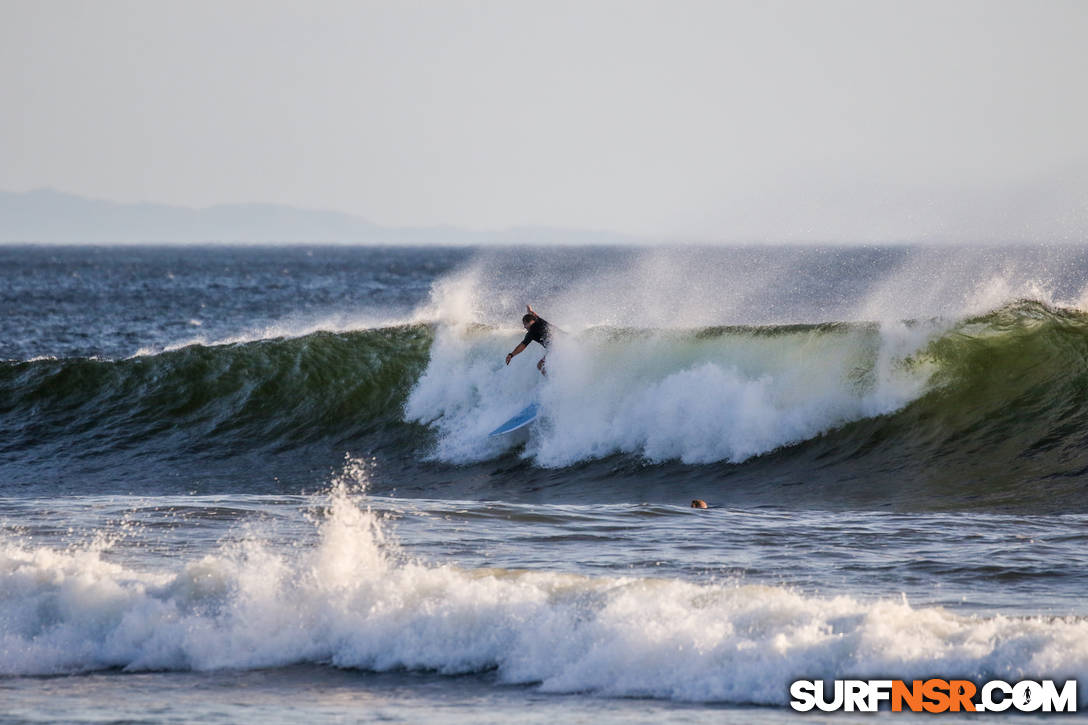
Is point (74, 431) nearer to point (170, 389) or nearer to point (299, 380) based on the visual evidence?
point (170, 389)

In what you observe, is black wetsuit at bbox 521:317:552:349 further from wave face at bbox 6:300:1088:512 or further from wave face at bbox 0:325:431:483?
wave face at bbox 0:325:431:483

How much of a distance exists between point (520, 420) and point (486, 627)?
931cm

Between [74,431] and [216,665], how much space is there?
1303cm

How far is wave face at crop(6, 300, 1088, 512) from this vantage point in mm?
15156

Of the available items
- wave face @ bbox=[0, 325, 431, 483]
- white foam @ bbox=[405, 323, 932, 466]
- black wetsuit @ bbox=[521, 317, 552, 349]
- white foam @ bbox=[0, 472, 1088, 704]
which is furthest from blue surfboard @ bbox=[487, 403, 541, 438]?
white foam @ bbox=[0, 472, 1088, 704]

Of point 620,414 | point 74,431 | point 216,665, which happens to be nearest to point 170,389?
point 74,431

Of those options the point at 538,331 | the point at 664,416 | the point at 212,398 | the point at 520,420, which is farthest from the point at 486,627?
the point at 212,398

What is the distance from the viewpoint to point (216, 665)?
884cm

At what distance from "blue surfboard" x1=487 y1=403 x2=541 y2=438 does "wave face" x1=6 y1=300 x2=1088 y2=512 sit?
17 centimetres

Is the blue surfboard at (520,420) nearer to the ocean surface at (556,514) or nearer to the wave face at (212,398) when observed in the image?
the ocean surface at (556,514)

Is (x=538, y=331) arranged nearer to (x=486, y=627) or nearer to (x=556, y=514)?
(x=556, y=514)

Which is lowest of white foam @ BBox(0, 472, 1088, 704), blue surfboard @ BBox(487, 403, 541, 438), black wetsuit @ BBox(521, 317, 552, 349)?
white foam @ BBox(0, 472, 1088, 704)

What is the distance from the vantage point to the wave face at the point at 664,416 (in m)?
15.2

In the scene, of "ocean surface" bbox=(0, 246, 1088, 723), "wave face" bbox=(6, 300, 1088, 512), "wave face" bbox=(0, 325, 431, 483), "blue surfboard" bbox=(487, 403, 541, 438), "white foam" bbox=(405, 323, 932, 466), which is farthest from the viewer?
"wave face" bbox=(0, 325, 431, 483)
